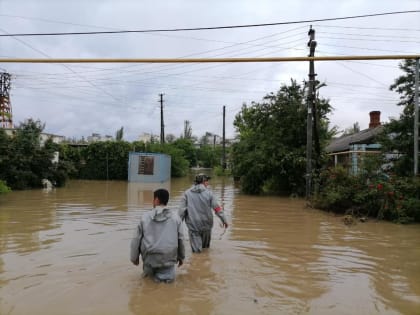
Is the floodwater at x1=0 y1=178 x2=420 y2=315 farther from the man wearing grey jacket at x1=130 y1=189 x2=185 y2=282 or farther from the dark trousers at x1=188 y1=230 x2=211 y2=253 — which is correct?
the man wearing grey jacket at x1=130 y1=189 x2=185 y2=282

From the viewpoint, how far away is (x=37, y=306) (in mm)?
Result: 5199

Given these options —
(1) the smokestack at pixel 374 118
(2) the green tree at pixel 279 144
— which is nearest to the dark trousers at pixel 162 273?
(2) the green tree at pixel 279 144

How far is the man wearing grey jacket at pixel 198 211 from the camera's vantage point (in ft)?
25.7

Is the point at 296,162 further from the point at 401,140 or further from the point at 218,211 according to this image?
the point at 218,211

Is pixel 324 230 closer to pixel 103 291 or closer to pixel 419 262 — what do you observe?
pixel 419 262

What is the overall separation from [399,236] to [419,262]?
283 cm

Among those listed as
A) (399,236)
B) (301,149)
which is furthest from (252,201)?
(399,236)

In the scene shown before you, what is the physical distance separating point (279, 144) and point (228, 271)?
1487cm

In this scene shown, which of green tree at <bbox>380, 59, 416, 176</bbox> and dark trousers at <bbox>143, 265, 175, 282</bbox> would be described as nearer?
dark trousers at <bbox>143, 265, 175, 282</bbox>

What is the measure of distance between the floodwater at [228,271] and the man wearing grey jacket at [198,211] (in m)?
0.40

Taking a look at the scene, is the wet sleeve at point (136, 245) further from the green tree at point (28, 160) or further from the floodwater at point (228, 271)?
the green tree at point (28, 160)

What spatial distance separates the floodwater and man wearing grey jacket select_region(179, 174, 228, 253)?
398 millimetres

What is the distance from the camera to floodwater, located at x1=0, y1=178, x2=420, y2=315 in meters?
5.28

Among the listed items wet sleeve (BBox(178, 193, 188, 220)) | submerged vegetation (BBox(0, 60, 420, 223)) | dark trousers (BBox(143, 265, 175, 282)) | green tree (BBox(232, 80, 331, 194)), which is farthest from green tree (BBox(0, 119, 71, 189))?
dark trousers (BBox(143, 265, 175, 282))
